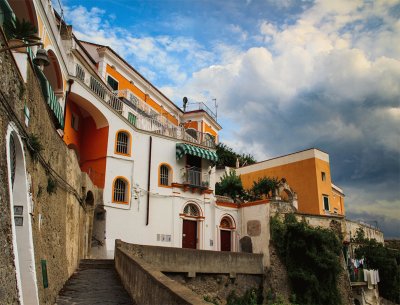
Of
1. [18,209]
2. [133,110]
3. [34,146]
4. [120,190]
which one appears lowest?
[18,209]

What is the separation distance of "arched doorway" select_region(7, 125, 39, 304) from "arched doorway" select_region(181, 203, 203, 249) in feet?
64.3

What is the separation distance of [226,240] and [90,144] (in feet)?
39.6

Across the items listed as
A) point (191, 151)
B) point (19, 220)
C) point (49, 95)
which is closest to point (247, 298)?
point (191, 151)

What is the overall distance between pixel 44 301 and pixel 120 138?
17.5 m

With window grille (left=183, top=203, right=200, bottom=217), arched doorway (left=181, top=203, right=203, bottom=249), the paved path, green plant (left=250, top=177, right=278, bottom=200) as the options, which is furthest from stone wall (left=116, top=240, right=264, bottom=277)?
green plant (left=250, top=177, right=278, bottom=200)

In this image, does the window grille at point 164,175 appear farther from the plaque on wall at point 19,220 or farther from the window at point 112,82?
the plaque on wall at point 19,220

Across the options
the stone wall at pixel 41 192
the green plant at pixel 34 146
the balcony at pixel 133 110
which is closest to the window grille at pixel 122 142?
the balcony at pixel 133 110

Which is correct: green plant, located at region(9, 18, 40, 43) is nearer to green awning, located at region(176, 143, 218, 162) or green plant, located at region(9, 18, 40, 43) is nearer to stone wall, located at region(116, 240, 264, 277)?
stone wall, located at region(116, 240, 264, 277)

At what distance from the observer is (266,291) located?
23.5 metres

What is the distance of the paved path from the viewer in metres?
10.0

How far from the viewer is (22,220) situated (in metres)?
7.39

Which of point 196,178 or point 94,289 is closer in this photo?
point 94,289

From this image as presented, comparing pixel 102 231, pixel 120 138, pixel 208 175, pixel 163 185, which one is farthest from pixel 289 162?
pixel 102 231

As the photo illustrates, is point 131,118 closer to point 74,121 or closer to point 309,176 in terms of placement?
point 74,121
